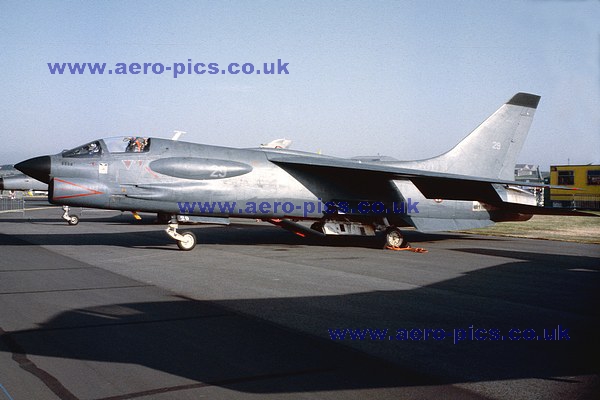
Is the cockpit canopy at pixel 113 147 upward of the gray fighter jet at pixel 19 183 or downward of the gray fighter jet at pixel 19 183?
upward

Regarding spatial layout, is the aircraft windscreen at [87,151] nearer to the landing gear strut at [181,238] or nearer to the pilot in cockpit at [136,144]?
the pilot in cockpit at [136,144]

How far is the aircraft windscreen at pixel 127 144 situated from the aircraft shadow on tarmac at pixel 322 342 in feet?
23.5

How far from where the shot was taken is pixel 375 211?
16672 millimetres

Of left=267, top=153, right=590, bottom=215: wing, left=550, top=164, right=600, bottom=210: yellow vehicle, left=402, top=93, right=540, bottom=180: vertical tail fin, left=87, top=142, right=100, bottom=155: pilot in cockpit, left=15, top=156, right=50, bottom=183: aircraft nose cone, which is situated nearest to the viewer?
left=15, top=156, right=50, bottom=183: aircraft nose cone

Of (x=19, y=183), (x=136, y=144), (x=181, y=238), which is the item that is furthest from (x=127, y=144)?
(x=19, y=183)

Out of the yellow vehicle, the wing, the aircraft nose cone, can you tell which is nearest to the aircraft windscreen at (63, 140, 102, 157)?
the aircraft nose cone

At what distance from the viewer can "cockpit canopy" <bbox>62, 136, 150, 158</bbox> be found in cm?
1404

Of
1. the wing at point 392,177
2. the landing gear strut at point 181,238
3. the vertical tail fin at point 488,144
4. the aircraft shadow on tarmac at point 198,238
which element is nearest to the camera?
the landing gear strut at point 181,238

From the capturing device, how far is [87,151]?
14086 mm

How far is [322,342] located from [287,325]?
831 mm

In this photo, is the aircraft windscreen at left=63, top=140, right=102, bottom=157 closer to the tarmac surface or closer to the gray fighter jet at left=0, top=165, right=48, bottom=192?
the tarmac surface

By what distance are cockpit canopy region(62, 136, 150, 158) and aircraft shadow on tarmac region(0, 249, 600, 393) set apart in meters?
7.18

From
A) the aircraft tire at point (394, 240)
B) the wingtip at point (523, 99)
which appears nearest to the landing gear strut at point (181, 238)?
the aircraft tire at point (394, 240)

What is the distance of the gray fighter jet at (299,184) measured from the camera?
14023 mm
